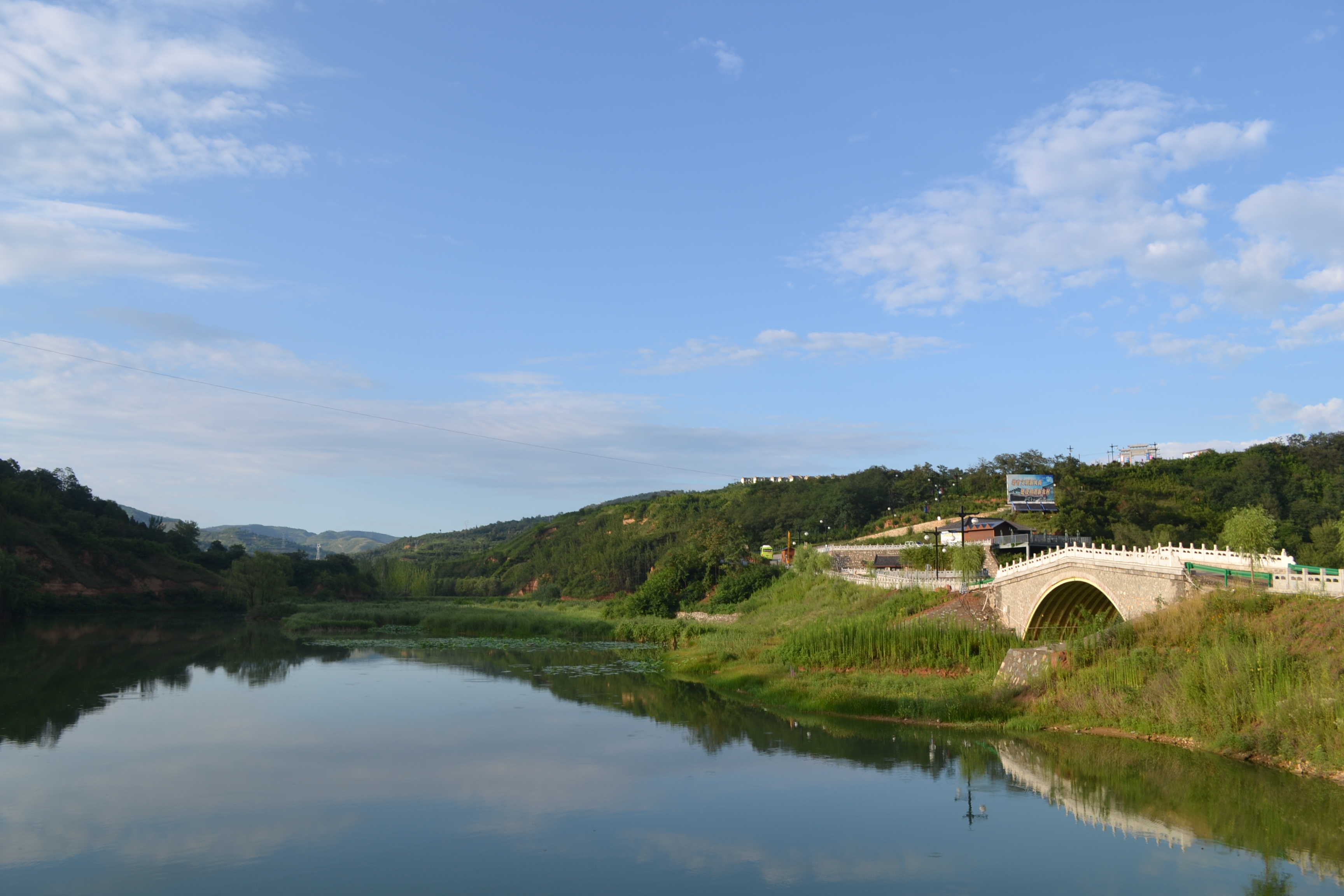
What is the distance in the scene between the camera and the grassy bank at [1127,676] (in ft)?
66.6

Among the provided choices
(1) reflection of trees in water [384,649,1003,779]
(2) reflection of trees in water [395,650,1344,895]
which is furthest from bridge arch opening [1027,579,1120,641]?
(1) reflection of trees in water [384,649,1003,779]

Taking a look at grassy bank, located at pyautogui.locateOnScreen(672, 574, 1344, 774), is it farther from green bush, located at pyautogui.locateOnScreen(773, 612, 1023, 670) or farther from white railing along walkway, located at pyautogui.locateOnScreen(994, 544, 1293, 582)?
white railing along walkway, located at pyautogui.locateOnScreen(994, 544, 1293, 582)

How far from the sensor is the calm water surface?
14938 mm

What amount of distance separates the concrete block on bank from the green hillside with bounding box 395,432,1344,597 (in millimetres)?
25877

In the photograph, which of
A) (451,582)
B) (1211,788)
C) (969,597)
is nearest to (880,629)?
(969,597)

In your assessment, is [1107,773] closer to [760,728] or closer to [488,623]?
[760,728]

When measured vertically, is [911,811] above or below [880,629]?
below

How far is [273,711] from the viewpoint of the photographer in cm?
3195

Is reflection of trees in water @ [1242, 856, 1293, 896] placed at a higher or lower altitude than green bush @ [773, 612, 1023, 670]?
lower

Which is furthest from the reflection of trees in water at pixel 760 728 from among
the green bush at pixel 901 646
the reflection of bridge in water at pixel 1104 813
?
the green bush at pixel 901 646

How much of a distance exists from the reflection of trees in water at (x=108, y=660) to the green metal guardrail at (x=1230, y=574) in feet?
112

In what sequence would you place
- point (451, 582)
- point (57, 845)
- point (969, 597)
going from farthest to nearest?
point (451, 582), point (969, 597), point (57, 845)

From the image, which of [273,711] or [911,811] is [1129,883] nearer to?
[911,811]

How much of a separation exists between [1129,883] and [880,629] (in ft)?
70.5
